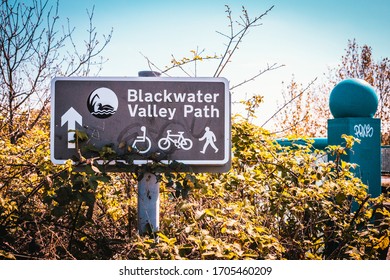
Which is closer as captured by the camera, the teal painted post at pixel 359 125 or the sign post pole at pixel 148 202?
the sign post pole at pixel 148 202

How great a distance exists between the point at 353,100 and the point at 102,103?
194 inches

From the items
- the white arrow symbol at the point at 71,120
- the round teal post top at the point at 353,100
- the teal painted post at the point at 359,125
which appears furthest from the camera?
the round teal post top at the point at 353,100

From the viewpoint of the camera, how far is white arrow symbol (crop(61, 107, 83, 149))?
2.11 metres

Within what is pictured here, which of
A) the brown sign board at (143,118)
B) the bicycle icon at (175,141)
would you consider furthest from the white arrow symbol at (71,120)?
the bicycle icon at (175,141)

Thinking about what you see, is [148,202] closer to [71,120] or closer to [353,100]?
[71,120]

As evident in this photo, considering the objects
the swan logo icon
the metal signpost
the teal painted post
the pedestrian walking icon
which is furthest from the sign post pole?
the teal painted post

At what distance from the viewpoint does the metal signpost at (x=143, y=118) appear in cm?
211

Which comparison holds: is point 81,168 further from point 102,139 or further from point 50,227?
point 50,227

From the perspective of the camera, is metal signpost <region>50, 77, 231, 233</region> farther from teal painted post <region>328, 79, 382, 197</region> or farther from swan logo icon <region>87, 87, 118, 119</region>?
teal painted post <region>328, 79, 382, 197</region>

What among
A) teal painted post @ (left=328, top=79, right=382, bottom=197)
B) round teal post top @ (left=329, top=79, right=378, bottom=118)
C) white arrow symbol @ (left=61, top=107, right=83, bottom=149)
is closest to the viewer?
white arrow symbol @ (left=61, top=107, right=83, bottom=149)

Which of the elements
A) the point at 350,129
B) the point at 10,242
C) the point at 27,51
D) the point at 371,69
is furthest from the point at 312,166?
the point at 371,69

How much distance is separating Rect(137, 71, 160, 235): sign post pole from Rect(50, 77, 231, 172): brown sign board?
145 mm

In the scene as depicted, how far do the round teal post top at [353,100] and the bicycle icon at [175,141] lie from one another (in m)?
4.70

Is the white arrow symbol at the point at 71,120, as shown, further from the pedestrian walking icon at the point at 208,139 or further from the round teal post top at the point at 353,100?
the round teal post top at the point at 353,100
